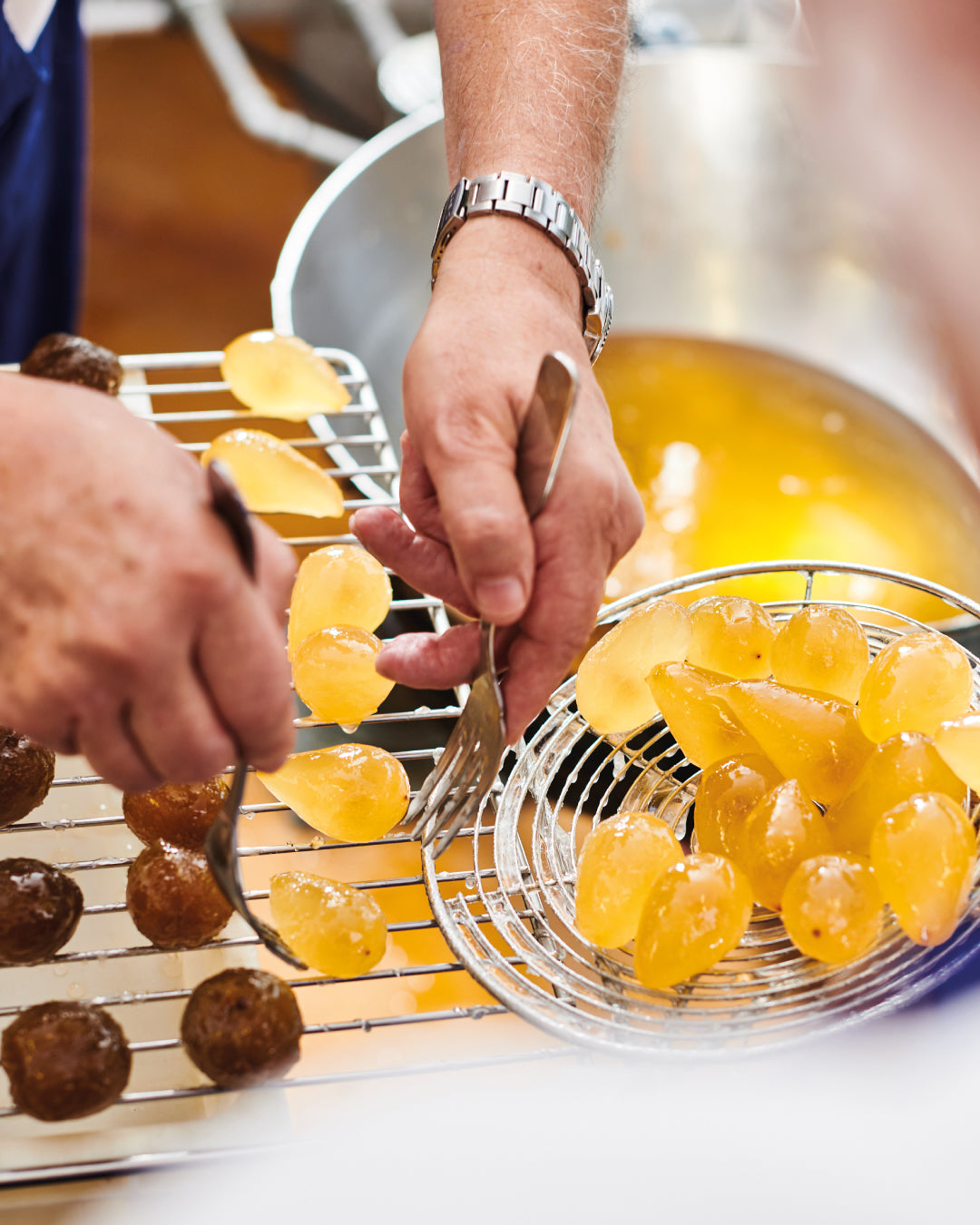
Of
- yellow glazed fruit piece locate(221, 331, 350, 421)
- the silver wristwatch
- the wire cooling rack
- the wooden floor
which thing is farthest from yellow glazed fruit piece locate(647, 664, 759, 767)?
the wooden floor

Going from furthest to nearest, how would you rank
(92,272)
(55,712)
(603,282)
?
1. (92,272)
2. (603,282)
3. (55,712)

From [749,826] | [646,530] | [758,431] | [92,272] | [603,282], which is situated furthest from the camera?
[92,272]

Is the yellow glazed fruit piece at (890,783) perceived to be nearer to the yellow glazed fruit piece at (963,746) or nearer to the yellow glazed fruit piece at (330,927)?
the yellow glazed fruit piece at (963,746)

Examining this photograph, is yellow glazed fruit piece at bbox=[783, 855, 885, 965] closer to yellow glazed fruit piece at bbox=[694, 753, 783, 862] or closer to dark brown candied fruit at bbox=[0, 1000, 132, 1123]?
yellow glazed fruit piece at bbox=[694, 753, 783, 862]

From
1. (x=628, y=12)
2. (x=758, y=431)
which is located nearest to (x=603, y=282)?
(x=628, y=12)

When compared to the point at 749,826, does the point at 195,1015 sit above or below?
below

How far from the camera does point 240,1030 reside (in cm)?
43

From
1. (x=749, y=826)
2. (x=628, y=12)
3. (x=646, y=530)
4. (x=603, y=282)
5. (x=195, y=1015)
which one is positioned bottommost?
(x=195, y=1015)

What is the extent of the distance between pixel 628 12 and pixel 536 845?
59 cm

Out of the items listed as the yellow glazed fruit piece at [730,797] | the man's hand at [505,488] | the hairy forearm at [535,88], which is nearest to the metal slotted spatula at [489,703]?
the man's hand at [505,488]

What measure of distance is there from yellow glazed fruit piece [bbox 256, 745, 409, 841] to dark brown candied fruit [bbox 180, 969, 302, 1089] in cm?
9

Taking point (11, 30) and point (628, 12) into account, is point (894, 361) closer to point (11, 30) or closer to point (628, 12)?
point (628, 12)

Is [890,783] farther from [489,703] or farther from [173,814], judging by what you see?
[173,814]

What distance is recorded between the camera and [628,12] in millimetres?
Answer: 744
